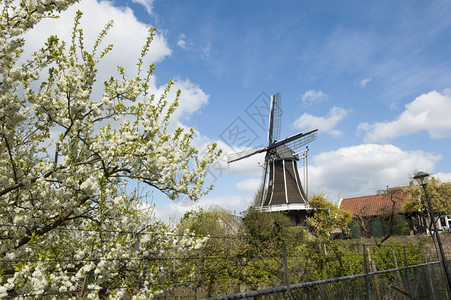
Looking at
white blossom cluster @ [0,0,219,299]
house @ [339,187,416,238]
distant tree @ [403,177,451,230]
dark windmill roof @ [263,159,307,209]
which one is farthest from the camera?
dark windmill roof @ [263,159,307,209]

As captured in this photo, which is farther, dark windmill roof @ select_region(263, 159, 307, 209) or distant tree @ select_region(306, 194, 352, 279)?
dark windmill roof @ select_region(263, 159, 307, 209)

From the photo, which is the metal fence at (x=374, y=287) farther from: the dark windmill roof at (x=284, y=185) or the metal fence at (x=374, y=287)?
the dark windmill roof at (x=284, y=185)

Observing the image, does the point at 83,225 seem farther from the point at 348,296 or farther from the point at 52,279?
the point at 348,296

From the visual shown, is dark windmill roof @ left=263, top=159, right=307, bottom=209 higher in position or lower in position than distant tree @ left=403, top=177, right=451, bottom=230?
higher

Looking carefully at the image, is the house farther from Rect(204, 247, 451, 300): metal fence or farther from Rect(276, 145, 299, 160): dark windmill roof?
Rect(204, 247, 451, 300): metal fence

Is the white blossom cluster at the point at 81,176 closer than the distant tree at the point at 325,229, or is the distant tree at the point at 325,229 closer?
the white blossom cluster at the point at 81,176

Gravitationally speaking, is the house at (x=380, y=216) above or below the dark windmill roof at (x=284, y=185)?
below

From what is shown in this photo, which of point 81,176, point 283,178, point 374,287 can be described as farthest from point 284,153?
point 81,176

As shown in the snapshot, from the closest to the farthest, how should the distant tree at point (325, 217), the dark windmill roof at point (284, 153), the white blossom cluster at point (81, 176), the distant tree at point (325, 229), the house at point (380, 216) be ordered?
the white blossom cluster at point (81, 176), the distant tree at point (325, 229), the distant tree at point (325, 217), the house at point (380, 216), the dark windmill roof at point (284, 153)

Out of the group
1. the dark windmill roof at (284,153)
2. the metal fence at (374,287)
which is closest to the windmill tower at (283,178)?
the dark windmill roof at (284,153)

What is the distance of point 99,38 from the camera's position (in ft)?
18.2

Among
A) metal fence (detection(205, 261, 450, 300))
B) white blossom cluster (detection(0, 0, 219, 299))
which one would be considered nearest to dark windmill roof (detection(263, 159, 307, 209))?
metal fence (detection(205, 261, 450, 300))

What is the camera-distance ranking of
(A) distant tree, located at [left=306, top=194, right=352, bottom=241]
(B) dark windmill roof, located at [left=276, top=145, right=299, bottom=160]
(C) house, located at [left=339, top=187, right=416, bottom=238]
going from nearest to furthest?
(A) distant tree, located at [left=306, top=194, right=352, bottom=241] → (C) house, located at [left=339, top=187, right=416, bottom=238] → (B) dark windmill roof, located at [left=276, top=145, right=299, bottom=160]

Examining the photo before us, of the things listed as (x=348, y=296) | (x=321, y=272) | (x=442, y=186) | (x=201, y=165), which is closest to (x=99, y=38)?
(x=201, y=165)
